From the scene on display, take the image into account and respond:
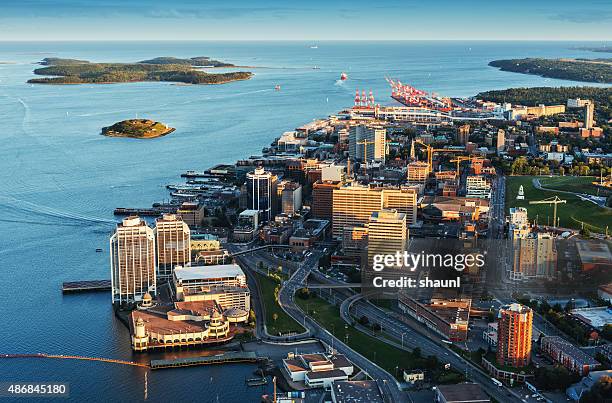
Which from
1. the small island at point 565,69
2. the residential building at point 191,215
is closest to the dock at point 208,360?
the residential building at point 191,215

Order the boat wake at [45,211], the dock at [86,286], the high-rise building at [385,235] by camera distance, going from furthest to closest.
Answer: the boat wake at [45,211], the high-rise building at [385,235], the dock at [86,286]

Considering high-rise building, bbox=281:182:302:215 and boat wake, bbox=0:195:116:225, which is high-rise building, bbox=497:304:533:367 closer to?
high-rise building, bbox=281:182:302:215

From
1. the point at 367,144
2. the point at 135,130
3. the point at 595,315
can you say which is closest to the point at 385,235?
the point at 595,315

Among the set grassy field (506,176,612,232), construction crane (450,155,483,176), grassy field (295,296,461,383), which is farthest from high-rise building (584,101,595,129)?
grassy field (295,296,461,383)

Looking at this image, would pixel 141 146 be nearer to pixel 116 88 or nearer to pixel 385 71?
pixel 116 88

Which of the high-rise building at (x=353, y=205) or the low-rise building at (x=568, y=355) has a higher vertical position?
the high-rise building at (x=353, y=205)

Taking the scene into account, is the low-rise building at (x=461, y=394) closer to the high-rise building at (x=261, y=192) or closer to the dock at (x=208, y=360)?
the dock at (x=208, y=360)

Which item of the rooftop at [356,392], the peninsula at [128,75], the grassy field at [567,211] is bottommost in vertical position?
the rooftop at [356,392]
